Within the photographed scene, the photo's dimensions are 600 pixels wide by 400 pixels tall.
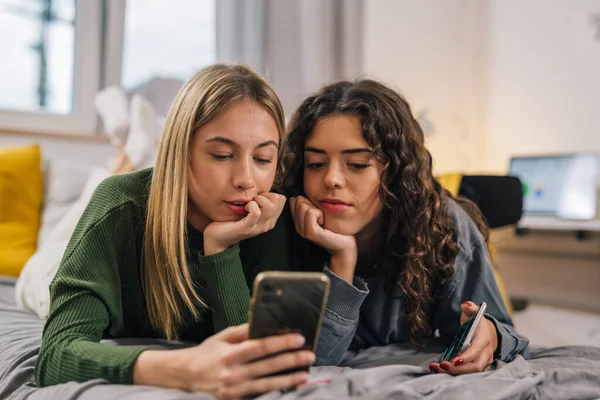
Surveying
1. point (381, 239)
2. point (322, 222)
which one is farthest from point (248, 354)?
point (381, 239)

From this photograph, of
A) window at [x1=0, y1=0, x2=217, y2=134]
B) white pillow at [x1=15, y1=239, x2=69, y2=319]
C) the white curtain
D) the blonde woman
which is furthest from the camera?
the white curtain

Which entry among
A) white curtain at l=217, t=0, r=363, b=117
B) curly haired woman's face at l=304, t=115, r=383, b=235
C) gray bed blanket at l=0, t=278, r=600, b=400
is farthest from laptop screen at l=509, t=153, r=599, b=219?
curly haired woman's face at l=304, t=115, r=383, b=235

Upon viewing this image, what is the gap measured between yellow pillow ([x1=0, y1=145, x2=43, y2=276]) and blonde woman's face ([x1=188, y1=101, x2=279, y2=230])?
1.12 m

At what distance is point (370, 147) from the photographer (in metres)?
1.00

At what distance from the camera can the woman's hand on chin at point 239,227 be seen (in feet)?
2.86

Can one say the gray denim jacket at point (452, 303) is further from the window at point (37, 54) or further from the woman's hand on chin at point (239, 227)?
the window at point (37, 54)

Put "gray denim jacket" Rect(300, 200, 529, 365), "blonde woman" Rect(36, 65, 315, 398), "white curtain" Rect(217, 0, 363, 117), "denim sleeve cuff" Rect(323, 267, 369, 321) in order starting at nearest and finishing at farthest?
1. "blonde woman" Rect(36, 65, 315, 398)
2. "denim sleeve cuff" Rect(323, 267, 369, 321)
3. "gray denim jacket" Rect(300, 200, 529, 365)
4. "white curtain" Rect(217, 0, 363, 117)

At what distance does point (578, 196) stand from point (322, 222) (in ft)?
7.18

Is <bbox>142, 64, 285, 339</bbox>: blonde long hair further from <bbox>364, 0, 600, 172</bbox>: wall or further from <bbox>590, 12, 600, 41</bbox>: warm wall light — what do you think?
<bbox>590, 12, 600, 41</bbox>: warm wall light

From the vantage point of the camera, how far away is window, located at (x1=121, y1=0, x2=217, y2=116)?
2.54 m

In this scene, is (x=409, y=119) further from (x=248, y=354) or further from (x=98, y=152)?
(x=98, y=152)

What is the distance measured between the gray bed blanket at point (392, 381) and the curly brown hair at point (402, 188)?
13 cm

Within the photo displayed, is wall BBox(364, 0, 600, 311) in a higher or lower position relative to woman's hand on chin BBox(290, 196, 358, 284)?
higher

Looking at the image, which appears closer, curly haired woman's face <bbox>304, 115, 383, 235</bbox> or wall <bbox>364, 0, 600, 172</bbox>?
curly haired woman's face <bbox>304, 115, 383, 235</bbox>
